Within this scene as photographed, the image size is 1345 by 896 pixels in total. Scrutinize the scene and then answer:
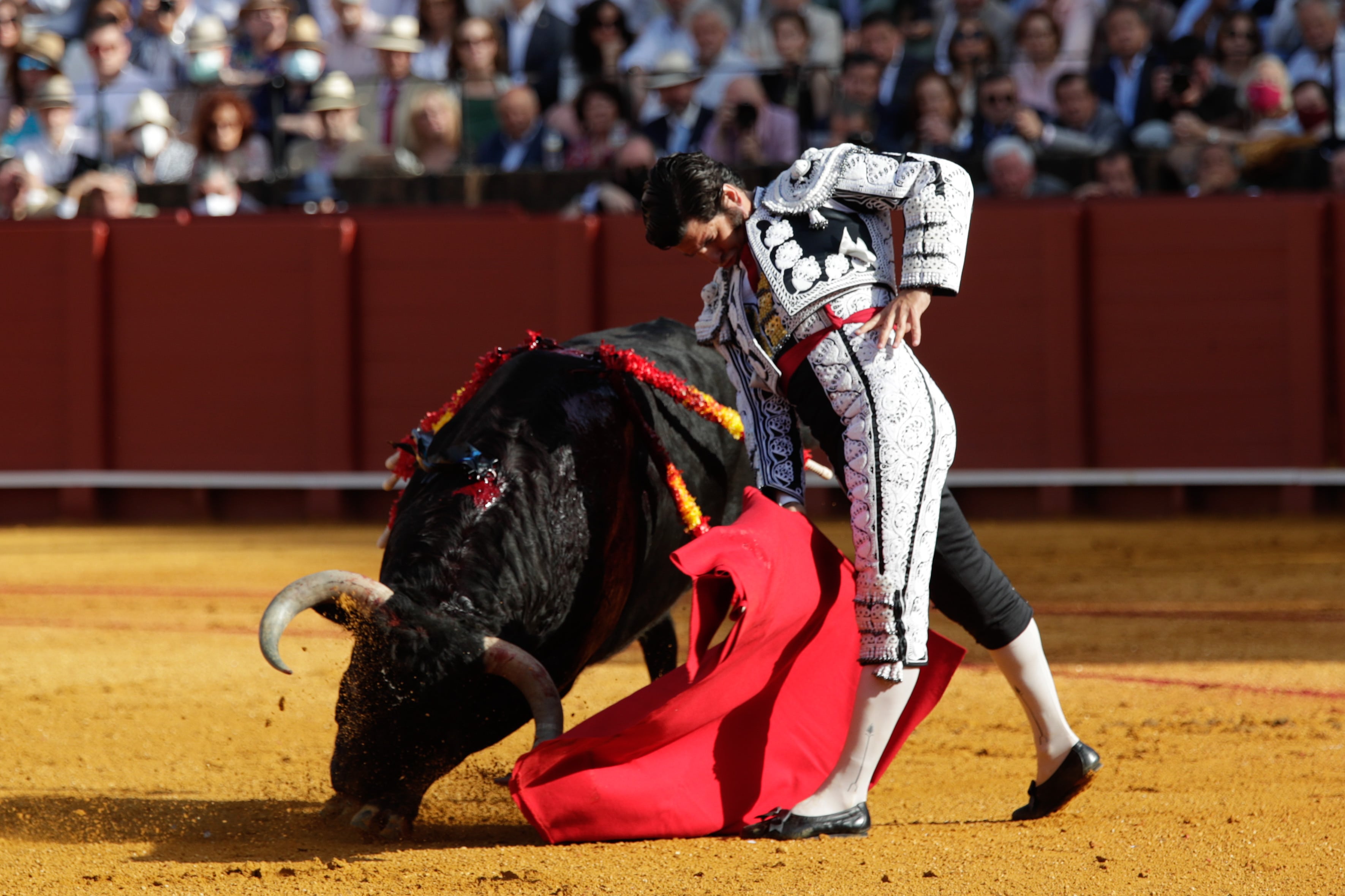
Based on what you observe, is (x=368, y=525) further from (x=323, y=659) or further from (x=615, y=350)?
(x=615, y=350)

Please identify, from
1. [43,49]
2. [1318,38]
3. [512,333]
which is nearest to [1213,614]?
[1318,38]

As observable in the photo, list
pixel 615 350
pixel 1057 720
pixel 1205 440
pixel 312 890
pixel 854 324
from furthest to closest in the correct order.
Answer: pixel 1205 440 < pixel 615 350 < pixel 1057 720 < pixel 854 324 < pixel 312 890

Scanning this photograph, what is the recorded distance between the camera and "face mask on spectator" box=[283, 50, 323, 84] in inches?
315

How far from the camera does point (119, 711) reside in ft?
11.9

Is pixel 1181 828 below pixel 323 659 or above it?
above

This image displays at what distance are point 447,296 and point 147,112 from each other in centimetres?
197

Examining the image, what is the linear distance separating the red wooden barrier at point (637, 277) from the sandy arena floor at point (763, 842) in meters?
1.88

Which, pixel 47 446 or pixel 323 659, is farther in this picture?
pixel 47 446

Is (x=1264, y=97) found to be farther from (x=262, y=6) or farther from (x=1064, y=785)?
(x=262, y=6)

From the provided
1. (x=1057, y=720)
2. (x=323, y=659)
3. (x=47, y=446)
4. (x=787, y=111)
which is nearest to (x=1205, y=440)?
(x=787, y=111)

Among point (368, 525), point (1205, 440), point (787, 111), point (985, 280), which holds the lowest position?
point (368, 525)

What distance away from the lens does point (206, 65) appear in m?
8.34

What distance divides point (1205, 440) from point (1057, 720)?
177 inches

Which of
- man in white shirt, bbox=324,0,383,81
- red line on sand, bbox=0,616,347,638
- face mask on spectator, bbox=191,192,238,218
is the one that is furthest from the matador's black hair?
man in white shirt, bbox=324,0,383,81
